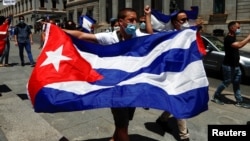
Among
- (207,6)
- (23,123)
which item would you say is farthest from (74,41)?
(207,6)

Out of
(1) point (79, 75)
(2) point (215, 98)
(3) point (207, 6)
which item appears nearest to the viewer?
(1) point (79, 75)

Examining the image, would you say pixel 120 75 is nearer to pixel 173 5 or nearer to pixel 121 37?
pixel 121 37

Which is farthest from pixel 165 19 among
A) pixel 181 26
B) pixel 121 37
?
pixel 121 37

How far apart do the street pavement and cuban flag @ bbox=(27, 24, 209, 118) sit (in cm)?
120

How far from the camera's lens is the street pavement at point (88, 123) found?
474 cm

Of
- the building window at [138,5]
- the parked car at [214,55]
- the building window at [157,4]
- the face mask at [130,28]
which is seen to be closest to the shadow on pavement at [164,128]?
the face mask at [130,28]

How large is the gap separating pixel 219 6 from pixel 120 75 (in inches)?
1304

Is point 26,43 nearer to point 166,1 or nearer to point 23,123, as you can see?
point 23,123

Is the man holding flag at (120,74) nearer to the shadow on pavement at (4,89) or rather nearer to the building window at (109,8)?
the shadow on pavement at (4,89)

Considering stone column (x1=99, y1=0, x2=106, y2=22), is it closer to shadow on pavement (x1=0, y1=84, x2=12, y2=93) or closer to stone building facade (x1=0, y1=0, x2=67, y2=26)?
stone building facade (x1=0, y1=0, x2=67, y2=26)

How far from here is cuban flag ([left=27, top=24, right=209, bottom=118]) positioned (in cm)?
358

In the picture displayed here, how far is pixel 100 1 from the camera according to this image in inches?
2183

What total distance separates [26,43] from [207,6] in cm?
2697

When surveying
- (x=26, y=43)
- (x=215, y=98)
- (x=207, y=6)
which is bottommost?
(x=215, y=98)
